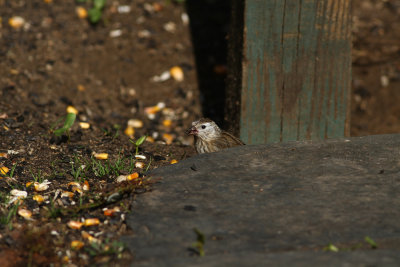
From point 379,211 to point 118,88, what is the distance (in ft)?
14.2

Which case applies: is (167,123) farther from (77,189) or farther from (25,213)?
(25,213)

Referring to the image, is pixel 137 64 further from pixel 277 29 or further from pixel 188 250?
pixel 188 250

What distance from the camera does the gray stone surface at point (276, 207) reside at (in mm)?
3027

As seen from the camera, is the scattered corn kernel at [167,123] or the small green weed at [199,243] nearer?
the small green weed at [199,243]

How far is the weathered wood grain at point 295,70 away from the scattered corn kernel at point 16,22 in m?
3.44

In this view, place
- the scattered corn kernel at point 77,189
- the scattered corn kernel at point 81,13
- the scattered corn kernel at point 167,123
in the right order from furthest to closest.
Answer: the scattered corn kernel at point 81,13 < the scattered corn kernel at point 167,123 < the scattered corn kernel at point 77,189

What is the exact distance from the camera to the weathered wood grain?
17.5 feet

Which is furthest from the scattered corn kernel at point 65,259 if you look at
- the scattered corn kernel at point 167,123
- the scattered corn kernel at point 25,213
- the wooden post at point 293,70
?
the scattered corn kernel at point 167,123

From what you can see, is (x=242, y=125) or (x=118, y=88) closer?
(x=242, y=125)

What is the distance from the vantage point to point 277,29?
5.36m

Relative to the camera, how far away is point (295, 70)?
546cm

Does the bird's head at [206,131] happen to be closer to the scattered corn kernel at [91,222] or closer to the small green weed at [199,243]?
the scattered corn kernel at [91,222]

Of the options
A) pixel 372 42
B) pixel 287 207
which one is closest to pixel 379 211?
pixel 287 207

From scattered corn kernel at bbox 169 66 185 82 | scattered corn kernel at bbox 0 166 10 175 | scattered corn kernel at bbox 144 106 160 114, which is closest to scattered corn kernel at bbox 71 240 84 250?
scattered corn kernel at bbox 0 166 10 175
